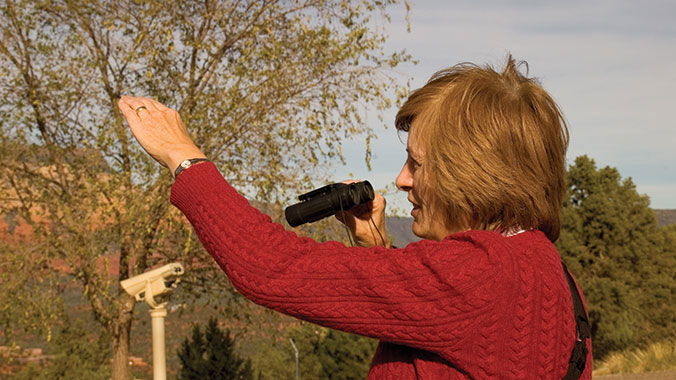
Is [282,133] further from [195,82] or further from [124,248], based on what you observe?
[124,248]

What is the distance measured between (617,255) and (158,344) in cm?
1645

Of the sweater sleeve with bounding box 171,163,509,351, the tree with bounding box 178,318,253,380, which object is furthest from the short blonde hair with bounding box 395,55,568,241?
the tree with bounding box 178,318,253,380

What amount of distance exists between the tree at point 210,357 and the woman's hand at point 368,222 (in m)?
11.2

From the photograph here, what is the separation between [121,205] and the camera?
9055 millimetres

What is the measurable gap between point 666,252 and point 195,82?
1654cm

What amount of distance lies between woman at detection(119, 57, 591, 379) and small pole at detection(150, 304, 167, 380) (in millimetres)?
6153

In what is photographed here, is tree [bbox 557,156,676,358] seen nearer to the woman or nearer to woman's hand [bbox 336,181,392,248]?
woman's hand [bbox 336,181,392,248]

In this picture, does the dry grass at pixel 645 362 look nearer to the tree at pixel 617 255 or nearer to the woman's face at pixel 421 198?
the tree at pixel 617 255

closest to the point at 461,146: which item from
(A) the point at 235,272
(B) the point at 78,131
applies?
(A) the point at 235,272

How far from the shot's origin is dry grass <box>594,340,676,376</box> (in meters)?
11.5

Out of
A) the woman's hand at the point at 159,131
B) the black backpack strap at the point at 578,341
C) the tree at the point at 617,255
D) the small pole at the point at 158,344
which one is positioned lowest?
the black backpack strap at the point at 578,341

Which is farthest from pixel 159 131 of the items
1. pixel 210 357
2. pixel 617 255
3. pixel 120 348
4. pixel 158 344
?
pixel 617 255

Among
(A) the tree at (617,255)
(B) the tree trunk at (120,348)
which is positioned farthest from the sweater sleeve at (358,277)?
(A) the tree at (617,255)

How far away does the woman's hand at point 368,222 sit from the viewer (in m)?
2.01
